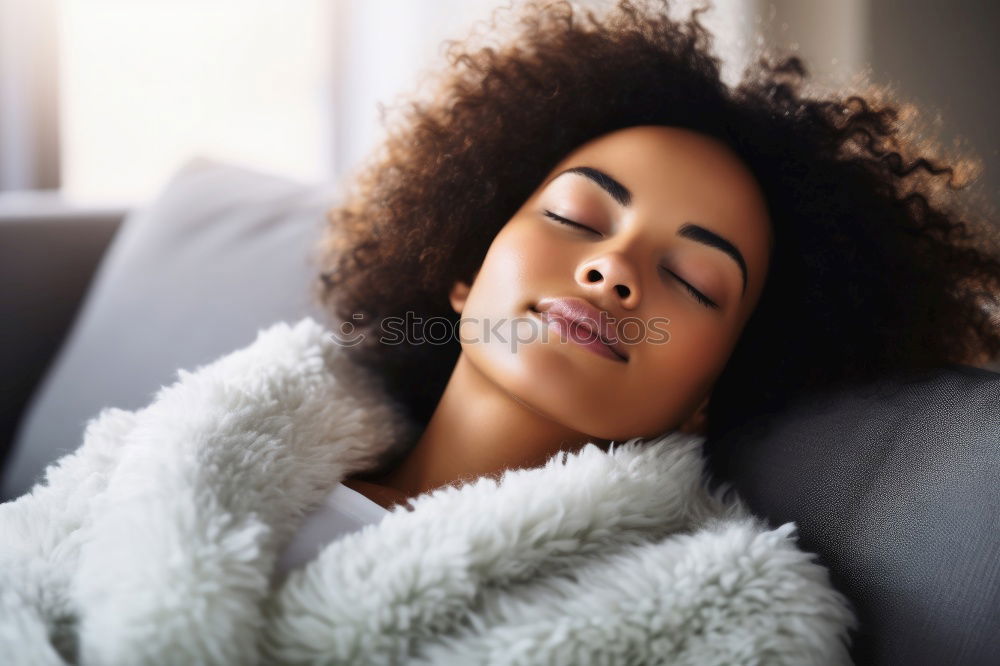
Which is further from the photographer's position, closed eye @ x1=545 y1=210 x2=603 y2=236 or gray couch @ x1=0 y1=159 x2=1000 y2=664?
closed eye @ x1=545 y1=210 x2=603 y2=236

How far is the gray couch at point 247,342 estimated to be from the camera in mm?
711

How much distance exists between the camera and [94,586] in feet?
2.19

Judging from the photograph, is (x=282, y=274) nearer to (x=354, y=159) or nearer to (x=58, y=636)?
(x=58, y=636)

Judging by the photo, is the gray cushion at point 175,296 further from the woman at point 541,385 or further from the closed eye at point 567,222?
the closed eye at point 567,222

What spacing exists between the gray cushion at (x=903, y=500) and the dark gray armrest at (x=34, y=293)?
115 cm

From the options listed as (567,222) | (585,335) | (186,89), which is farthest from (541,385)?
(186,89)

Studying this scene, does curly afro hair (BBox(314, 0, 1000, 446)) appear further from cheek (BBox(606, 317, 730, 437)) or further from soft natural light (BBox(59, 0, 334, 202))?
soft natural light (BBox(59, 0, 334, 202))

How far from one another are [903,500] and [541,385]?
1.13 ft

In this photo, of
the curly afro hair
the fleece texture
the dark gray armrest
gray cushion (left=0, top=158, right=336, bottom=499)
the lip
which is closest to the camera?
the fleece texture

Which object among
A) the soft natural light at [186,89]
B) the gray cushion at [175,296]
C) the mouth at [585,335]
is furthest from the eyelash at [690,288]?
the soft natural light at [186,89]

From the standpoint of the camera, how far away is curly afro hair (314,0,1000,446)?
95 centimetres

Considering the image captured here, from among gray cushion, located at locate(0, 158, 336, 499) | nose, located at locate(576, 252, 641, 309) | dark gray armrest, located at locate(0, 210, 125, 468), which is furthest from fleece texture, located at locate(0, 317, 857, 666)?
dark gray armrest, located at locate(0, 210, 125, 468)

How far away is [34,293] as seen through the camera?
142cm

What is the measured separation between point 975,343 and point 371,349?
748 mm
